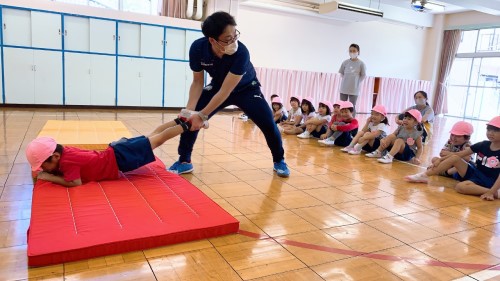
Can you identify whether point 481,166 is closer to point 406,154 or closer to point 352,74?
point 406,154

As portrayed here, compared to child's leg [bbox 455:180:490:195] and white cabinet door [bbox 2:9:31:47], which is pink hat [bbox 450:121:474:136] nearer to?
child's leg [bbox 455:180:490:195]

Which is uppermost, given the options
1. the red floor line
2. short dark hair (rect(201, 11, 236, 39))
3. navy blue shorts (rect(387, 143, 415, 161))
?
short dark hair (rect(201, 11, 236, 39))

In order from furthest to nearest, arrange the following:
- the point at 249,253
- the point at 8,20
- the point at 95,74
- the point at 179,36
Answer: the point at 179,36, the point at 95,74, the point at 8,20, the point at 249,253

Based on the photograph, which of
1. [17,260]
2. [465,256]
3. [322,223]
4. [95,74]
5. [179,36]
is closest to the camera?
[17,260]

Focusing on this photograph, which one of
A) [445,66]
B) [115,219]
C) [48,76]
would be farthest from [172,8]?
[445,66]

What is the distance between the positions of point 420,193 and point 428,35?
11.8 m

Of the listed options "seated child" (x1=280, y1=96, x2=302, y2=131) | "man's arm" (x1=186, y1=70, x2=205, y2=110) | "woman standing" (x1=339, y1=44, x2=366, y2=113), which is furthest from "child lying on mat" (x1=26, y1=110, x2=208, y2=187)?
"woman standing" (x1=339, y1=44, x2=366, y2=113)

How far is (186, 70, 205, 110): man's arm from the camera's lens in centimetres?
308

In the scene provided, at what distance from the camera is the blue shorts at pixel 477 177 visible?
3.21m

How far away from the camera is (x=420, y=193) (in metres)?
3.23

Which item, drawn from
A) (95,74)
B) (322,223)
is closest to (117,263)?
(322,223)

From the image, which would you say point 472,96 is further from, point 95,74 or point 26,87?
point 26,87

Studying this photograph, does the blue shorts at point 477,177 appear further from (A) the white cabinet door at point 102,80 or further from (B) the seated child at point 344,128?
(A) the white cabinet door at point 102,80

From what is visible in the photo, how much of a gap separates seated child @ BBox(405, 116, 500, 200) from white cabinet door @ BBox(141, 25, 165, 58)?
683cm
